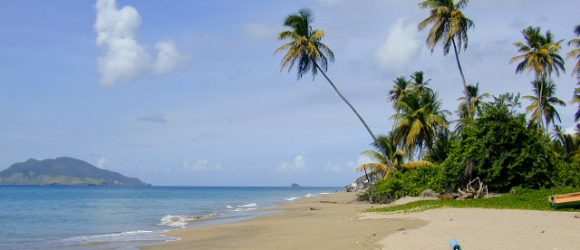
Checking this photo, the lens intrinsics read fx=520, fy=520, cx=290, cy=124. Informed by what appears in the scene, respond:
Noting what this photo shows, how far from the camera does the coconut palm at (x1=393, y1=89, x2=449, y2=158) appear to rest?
113 ft

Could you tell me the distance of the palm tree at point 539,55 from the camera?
35844 millimetres

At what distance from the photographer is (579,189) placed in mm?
21281

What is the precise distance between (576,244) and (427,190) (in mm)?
17077

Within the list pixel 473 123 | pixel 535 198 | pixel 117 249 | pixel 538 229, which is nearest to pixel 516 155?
pixel 473 123

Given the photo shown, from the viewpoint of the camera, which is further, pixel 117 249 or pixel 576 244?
pixel 117 249

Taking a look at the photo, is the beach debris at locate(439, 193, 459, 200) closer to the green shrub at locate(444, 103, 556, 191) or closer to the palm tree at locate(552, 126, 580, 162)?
the green shrub at locate(444, 103, 556, 191)

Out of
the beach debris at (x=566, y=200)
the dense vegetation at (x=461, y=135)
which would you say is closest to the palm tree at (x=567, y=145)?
the dense vegetation at (x=461, y=135)

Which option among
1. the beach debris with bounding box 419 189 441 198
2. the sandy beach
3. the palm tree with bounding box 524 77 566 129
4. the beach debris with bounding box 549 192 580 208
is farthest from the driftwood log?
the palm tree with bounding box 524 77 566 129

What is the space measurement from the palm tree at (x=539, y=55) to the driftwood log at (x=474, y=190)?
13.8 metres

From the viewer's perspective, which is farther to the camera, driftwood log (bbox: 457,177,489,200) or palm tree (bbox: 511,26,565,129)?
palm tree (bbox: 511,26,565,129)

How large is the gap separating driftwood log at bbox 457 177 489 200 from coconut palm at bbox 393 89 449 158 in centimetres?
935

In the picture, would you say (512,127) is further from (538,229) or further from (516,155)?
(538,229)

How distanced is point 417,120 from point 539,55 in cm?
1001

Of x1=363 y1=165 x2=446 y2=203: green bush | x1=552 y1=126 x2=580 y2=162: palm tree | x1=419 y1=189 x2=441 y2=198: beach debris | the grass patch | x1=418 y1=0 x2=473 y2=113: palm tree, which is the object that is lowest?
the grass patch
